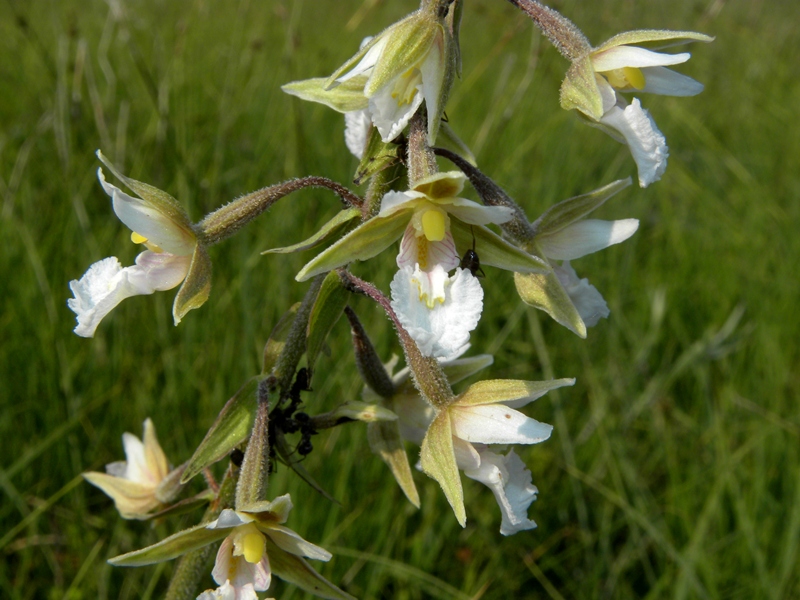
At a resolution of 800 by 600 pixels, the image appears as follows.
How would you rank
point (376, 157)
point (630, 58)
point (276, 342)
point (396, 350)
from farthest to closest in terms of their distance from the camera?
1. point (396, 350)
2. point (276, 342)
3. point (376, 157)
4. point (630, 58)

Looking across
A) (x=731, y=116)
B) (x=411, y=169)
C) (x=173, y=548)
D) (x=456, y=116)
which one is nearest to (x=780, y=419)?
(x=411, y=169)

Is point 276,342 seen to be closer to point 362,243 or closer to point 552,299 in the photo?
point 362,243

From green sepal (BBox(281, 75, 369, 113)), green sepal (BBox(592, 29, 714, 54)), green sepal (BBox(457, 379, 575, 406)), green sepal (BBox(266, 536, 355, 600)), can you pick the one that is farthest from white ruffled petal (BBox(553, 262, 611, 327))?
green sepal (BBox(266, 536, 355, 600))

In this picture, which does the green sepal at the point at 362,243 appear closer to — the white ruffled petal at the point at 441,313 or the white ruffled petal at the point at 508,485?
the white ruffled petal at the point at 441,313

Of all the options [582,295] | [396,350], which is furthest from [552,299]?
[396,350]

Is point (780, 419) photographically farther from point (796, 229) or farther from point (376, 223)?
point (376, 223)
